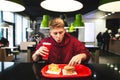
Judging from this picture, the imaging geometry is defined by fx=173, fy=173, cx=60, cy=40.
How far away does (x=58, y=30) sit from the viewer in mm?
2113

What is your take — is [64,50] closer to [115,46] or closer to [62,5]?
[62,5]

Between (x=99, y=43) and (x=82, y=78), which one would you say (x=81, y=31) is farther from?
(x=82, y=78)

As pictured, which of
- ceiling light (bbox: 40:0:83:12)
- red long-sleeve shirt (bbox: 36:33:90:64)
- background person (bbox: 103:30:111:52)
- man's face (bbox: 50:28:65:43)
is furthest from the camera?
background person (bbox: 103:30:111:52)

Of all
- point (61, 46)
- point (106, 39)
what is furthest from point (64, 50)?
point (106, 39)

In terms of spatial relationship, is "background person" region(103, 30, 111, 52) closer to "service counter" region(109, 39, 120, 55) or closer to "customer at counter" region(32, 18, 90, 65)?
"service counter" region(109, 39, 120, 55)

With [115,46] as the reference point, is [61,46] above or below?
above

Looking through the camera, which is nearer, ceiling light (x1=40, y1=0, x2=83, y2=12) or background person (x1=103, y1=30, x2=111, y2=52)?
ceiling light (x1=40, y1=0, x2=83, y2=12)

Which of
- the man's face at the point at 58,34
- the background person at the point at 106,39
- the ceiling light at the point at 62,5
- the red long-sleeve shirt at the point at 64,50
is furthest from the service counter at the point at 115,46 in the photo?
the ceiling light at the point at 62,5

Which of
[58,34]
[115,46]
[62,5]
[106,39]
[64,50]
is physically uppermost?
[62,5]

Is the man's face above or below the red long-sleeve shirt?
above

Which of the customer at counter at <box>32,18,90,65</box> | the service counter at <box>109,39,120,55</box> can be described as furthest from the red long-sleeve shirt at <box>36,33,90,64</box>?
the service counter at <box>109,39,120,55</box>

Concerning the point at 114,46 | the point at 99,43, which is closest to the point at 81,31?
the point at 99,43

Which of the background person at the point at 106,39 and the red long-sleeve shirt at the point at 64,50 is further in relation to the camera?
the background person at the point at 106,39

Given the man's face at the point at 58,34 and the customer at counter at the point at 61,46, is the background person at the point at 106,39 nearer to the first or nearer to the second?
the customer at counter at the point at 61,46
